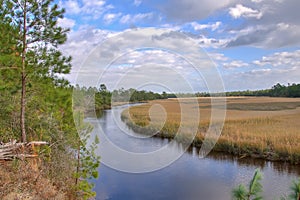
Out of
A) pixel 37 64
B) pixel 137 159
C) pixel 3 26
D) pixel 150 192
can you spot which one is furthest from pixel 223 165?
pixel 3 26

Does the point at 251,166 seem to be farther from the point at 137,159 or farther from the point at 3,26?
the point at 3,26

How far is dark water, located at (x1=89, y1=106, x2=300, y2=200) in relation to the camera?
9273 millimetres

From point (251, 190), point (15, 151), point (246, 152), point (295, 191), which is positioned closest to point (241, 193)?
point (251, 190)

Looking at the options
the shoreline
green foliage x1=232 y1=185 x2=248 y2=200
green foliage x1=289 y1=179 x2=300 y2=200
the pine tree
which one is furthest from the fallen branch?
the shoreline

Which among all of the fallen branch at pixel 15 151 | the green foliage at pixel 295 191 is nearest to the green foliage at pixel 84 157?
the fallen branch at pixel 15 151

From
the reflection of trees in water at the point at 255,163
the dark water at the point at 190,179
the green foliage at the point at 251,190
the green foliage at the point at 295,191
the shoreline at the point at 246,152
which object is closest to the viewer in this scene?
the green foliage at the point at 295,191

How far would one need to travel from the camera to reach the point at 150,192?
31.5ft

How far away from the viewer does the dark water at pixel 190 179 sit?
9273 millimetres

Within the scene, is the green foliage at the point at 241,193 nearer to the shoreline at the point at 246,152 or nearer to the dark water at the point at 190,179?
the dark water at the point at 190,179

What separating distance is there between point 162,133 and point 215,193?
9552mm

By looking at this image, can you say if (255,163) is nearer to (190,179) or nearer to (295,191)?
(190,179)

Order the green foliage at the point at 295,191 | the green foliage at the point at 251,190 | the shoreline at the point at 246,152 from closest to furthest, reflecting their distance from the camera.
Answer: the green foliage at the point at 295,191 → the green foliage at the point at 251,190 → the shoreline at the point at 246,152

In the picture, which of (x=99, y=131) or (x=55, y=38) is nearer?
(x=55, y=38)

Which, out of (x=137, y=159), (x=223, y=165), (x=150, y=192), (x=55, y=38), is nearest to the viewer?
(x=55, y=38)
